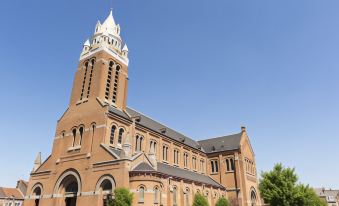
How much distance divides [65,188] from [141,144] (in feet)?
36.9

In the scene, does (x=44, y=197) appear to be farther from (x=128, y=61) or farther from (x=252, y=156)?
(x=252, y=156)

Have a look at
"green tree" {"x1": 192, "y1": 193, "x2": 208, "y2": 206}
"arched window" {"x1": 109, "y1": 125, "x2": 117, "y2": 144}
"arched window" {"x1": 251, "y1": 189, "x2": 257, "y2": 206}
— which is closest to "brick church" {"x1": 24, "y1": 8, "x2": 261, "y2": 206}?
"arched window" {"x1": 109, "y1": 125, "x2": 117, "y2": 144}

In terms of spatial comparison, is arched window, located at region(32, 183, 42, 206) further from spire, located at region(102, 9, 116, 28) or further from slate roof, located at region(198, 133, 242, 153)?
slate roof, located at region(198, 133, 242, 153)

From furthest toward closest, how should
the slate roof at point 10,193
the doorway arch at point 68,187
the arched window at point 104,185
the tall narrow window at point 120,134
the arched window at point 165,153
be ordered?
the slate roof at point 10,193, the arched window at point 165,153, the tall narrow window at point 120,134, the doorway arch at point 68,187, the arched window at point 104,185

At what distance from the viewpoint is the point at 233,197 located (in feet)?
156

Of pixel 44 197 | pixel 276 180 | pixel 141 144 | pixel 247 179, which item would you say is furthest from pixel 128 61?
pixel 247 179

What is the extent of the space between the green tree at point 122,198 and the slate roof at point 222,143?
104ft

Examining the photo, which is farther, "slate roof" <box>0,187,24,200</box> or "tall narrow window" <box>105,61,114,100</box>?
"slate roof" <box>0,187,24,200</box>

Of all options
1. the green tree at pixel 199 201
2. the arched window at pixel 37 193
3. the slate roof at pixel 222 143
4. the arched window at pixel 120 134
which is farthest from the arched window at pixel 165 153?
the arched window at pixel 37 193

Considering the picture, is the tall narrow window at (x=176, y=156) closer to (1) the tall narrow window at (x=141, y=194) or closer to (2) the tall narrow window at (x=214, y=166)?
(2) the tall narrow window at (x=214, y=166)

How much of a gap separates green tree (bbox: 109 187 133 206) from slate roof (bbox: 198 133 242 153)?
31623 millimetres

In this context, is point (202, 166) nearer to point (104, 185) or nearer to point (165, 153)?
point (165, 153)

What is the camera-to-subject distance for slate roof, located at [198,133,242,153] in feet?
175

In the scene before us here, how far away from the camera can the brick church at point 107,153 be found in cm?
2858
